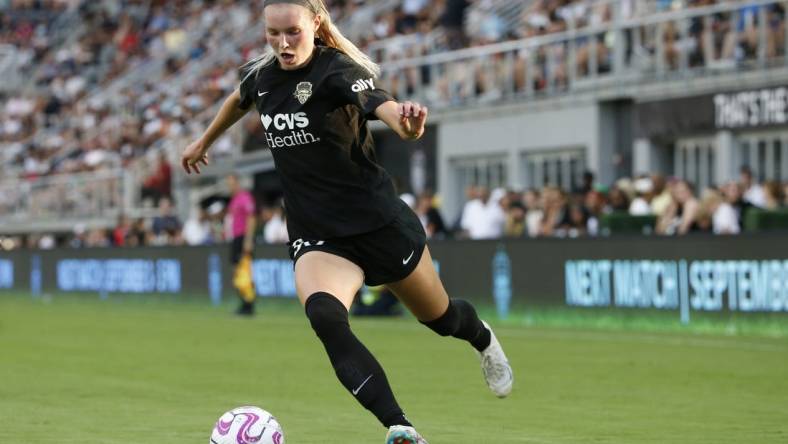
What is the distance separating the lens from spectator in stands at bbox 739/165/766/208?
19200 millimetres

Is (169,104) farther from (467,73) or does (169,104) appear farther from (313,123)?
(313,123)

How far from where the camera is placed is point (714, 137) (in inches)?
910

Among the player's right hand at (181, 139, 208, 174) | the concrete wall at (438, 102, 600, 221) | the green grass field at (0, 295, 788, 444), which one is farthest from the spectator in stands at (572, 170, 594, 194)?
the player's right hand at (181, 139, 208, 174)

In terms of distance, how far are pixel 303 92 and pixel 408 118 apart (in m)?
0.86

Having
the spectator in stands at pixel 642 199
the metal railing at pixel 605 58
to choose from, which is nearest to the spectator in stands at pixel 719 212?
the spectator in stands at pixel 642 199

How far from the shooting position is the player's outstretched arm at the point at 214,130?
821 cm

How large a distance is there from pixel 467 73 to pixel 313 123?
20.8 m

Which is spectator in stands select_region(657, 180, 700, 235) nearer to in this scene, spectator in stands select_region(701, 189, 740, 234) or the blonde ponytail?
spectator in stands select_region(701, 189, 740, 234)

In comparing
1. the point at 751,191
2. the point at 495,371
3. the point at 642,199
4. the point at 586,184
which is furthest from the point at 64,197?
the point at 495,371

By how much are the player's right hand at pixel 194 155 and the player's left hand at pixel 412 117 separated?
1.94 metres

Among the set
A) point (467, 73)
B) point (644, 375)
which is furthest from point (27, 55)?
point (644, 375)

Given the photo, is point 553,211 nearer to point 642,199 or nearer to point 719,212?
point 642,199

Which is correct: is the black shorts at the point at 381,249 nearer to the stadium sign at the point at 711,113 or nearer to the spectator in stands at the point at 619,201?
the spectator in stands at the point at 619,201

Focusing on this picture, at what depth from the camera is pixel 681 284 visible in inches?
699
